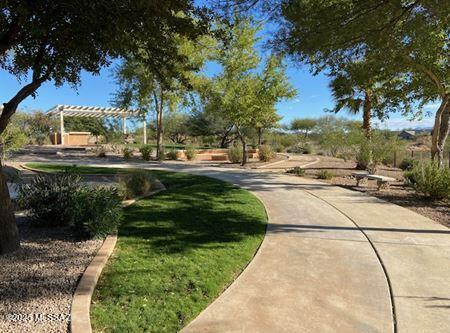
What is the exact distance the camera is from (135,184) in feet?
31.2

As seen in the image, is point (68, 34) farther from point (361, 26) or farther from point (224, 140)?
point (224, 140)

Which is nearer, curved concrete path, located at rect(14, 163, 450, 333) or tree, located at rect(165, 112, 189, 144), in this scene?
curved concrete path, located at rect(14, 163, 450, 333)

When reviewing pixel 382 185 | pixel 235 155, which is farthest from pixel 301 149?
pixel 382 185

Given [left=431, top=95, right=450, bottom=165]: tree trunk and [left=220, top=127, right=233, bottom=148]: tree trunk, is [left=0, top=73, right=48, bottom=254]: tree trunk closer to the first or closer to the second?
[left=431, top=95, right=450, bottom=165]: tree trunk

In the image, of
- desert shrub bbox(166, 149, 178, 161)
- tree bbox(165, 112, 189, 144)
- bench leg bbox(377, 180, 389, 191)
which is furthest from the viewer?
tree bbox(165, 112, 189, 144)

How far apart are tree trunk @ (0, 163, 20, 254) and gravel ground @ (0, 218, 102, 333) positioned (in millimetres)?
132

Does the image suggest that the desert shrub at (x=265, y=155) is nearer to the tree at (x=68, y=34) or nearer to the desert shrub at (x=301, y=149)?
the desert shrub at (x=301, y=149)

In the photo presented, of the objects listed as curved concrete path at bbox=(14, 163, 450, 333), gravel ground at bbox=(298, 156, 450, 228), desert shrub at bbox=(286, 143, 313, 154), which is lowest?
curved concrete path at bbox=(14, 163, 450, 333)

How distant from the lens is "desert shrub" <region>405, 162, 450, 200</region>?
30.8 ft

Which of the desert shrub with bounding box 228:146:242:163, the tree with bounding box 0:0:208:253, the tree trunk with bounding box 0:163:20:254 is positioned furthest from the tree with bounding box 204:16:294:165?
the tree trunk with bounding box 0:163:20:254

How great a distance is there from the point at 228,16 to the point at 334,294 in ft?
→ 17.3

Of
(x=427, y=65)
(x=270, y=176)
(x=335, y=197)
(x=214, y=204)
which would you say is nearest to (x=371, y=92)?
(x=427, y=65)

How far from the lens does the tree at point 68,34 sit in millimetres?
4234

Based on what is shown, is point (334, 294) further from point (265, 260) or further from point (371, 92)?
point (371, 92)
